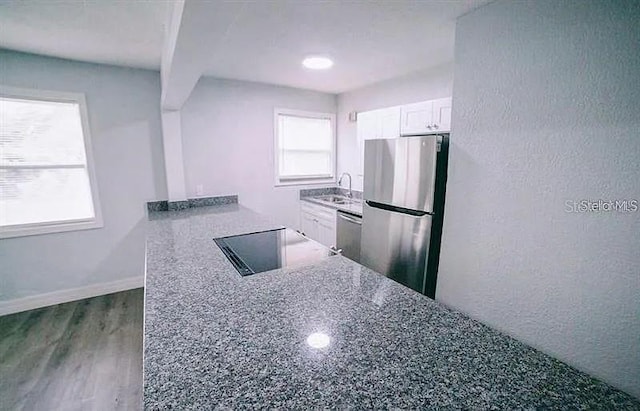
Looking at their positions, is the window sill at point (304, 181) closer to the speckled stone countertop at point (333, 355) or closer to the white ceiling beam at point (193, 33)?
the white ceiling beam at point (193, 33)

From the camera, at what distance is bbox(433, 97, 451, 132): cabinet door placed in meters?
2.14

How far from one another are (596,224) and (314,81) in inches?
114

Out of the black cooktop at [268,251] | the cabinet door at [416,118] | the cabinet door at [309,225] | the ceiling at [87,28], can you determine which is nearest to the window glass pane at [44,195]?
the ceiling at [87,28]

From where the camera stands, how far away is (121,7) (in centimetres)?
164

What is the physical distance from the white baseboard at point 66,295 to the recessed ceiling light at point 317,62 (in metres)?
3.01

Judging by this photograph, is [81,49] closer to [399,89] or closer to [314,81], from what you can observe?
[314,81]

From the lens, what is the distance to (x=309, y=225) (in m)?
3.70

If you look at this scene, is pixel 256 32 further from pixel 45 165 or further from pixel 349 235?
pixel 45 165

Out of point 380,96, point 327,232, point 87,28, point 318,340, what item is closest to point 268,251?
point 318,340

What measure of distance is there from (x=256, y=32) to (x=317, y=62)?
733 mm

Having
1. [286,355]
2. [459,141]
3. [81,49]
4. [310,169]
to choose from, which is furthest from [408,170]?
[81,49]

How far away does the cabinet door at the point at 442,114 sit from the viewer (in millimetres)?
2143

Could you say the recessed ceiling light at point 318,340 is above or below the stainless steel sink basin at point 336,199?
above

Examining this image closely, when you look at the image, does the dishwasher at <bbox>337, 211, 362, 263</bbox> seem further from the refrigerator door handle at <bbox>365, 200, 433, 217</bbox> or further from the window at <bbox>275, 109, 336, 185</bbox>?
the window at <bbox>275, 109, 336, 185</bbox>
